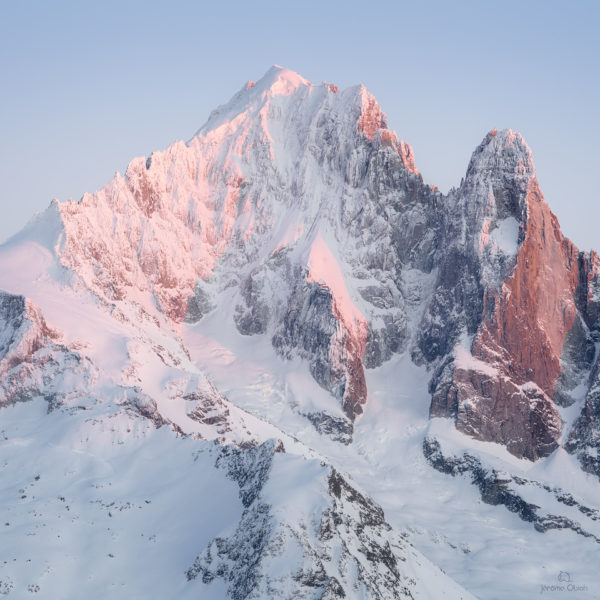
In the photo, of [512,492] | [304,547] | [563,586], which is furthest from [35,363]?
[563,586]

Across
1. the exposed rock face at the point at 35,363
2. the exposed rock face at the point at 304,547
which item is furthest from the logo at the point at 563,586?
the exposed rock face at the point at 35,363

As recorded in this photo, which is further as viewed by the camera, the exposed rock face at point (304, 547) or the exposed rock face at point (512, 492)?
the exposed rock face at point (512, 492)

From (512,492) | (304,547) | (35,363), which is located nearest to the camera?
(304,547)

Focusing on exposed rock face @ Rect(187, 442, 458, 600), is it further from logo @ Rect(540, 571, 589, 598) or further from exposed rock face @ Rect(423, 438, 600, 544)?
exposed rock face @ Rect(423, 438, 600, 544)

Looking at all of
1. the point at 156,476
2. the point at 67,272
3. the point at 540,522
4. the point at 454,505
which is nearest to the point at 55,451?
the point at 156,476

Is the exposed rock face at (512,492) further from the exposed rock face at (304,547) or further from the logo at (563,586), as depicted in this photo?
the exposed rock face at (304,547)

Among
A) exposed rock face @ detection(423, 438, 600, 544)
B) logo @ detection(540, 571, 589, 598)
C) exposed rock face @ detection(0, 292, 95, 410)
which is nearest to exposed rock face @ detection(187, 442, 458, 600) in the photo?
logo @ detection(540, 571, 589, 598)

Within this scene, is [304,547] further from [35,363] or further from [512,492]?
[512,492]

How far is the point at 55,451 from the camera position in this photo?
12538 centimetres

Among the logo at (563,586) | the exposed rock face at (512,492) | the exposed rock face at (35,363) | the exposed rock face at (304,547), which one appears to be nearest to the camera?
the exposed rock face at (304,547)

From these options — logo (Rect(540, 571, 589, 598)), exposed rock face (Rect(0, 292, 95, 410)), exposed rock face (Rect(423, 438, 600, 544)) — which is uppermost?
exposed rock face (Rect(423, 438, 600, 544))

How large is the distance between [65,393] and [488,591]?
288ft

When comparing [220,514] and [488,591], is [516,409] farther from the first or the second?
[220,514]

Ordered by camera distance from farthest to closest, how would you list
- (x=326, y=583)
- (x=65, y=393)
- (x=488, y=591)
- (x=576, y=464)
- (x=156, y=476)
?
(x=576, y=464), (x=65, y=393), (x=488, y=591), (x=156, y=476), (x=326, y=583)
